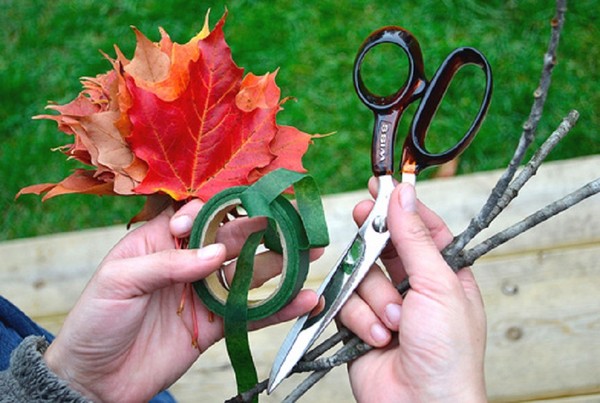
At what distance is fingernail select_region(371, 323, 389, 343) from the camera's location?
826 mm

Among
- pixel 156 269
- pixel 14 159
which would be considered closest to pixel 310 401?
pixel 156 269

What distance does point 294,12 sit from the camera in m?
1.88

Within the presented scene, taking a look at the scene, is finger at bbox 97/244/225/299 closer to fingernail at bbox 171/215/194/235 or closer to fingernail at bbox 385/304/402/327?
fingernail at bbox 171/215/194/235

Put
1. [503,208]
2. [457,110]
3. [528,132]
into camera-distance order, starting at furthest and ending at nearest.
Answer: [457,110] → [503,208] → [528,132]

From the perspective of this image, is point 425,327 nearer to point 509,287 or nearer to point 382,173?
point 382,173

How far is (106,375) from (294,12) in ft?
4.07

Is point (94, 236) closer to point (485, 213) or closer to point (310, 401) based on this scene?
point (310, 401)

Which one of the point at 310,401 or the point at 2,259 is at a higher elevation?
the point at 2,259

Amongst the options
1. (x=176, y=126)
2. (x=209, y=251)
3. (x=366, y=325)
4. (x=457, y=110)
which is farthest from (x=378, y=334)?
(x=457, y=110)

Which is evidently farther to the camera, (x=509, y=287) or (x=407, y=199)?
(x=509, y=287)

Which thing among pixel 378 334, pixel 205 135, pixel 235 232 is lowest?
pixel 378 334

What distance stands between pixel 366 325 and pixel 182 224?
9.6 inches

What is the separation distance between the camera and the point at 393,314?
83 centimetres

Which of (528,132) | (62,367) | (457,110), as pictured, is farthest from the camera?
(457,110)
